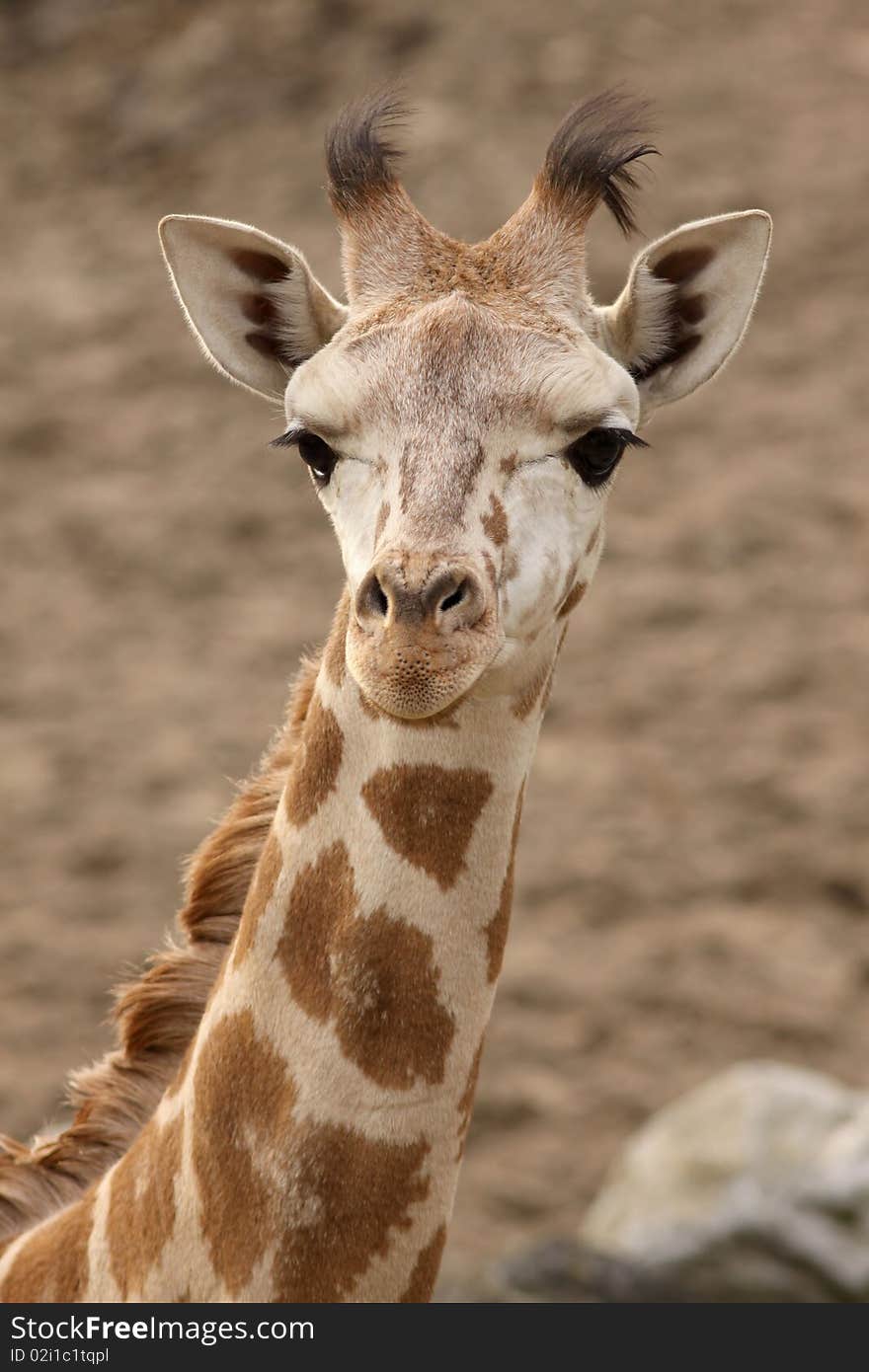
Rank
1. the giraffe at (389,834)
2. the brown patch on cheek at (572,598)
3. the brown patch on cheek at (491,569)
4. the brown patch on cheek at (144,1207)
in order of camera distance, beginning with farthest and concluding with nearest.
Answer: the brown patch on cheek at (572,598)
the brown patch on cheek at (144,1207)
the giraffe at (389,834)
the brown patch on cheek at (491,569)

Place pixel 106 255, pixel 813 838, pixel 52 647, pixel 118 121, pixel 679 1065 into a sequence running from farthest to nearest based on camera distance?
pixel 118 121, pixel 106 255, pixel 52 647, pixel 813 838, pixel 679 1065

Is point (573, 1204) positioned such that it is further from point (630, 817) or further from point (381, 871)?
point (381, 871)

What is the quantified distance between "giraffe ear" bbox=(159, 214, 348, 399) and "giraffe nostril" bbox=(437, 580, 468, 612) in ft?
3.51

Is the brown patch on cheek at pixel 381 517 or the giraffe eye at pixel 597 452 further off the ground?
the giraffe eye at pixel 597 452

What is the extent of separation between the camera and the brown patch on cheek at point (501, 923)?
12.6 ft

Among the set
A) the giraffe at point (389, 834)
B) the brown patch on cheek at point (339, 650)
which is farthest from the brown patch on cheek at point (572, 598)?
the brown patch on cheek at point (339, 650)

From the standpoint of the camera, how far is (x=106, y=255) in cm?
1495

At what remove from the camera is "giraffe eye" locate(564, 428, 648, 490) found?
3.91m

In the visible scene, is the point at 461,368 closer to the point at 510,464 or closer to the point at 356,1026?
the point at 510,464

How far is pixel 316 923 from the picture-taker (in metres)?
3.80

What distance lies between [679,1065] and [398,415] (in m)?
6.11

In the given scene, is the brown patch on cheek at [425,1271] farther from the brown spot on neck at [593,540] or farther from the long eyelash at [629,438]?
the long eyelash at [629,438]

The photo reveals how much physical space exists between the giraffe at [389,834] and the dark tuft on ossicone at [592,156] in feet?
1.06
